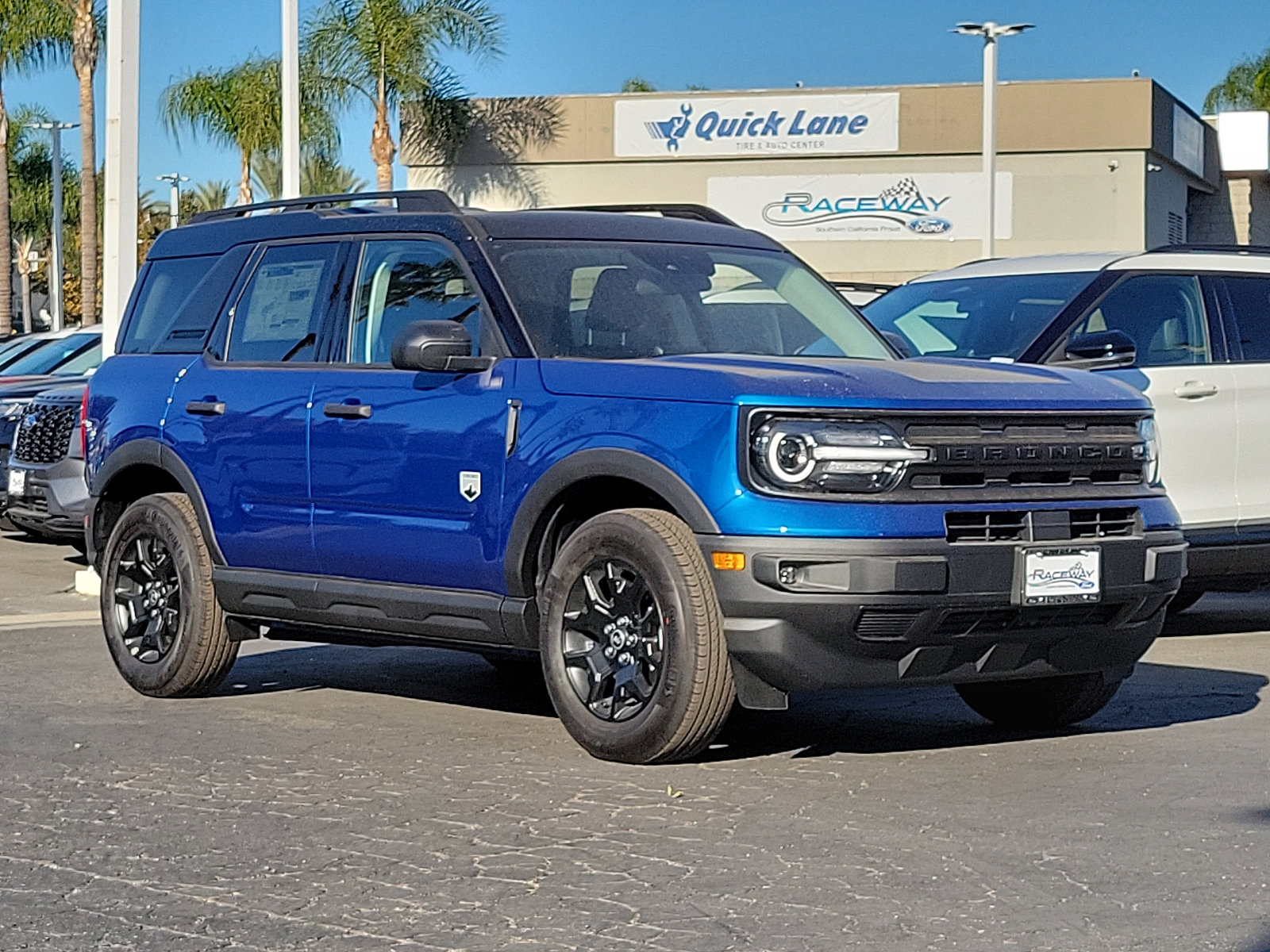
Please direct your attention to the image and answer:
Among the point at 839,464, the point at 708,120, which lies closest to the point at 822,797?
the point at 839,464

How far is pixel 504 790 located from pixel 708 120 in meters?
48.1

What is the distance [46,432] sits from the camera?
1392cm

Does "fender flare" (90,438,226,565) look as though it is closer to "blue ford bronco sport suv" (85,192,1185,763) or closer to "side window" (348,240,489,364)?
"blue ford bronco sport suv" (85,192,1185,763)

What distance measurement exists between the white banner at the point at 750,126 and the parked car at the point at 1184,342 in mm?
42360

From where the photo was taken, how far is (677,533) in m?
6.62

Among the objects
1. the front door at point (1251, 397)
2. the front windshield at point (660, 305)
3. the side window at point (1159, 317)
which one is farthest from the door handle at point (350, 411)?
the front door at point (1251, 397)

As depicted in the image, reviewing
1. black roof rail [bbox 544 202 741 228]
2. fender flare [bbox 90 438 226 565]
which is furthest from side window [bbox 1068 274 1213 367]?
fender flare [bbox 90 438 226 565]

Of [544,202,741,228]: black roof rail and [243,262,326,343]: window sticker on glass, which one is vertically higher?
[544,202,741,228]: black roof rail

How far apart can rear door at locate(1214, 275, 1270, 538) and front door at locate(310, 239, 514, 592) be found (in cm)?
439

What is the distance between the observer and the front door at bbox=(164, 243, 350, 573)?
790cm

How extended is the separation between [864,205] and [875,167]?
97 centimetres

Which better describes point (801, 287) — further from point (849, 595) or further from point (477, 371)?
point (849, 595)

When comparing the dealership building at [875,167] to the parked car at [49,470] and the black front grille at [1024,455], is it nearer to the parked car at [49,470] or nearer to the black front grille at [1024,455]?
the parked car at [49,470]

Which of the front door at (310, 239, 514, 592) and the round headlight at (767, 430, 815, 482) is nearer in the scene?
the round headlight at (767, 430, 815, 482)
